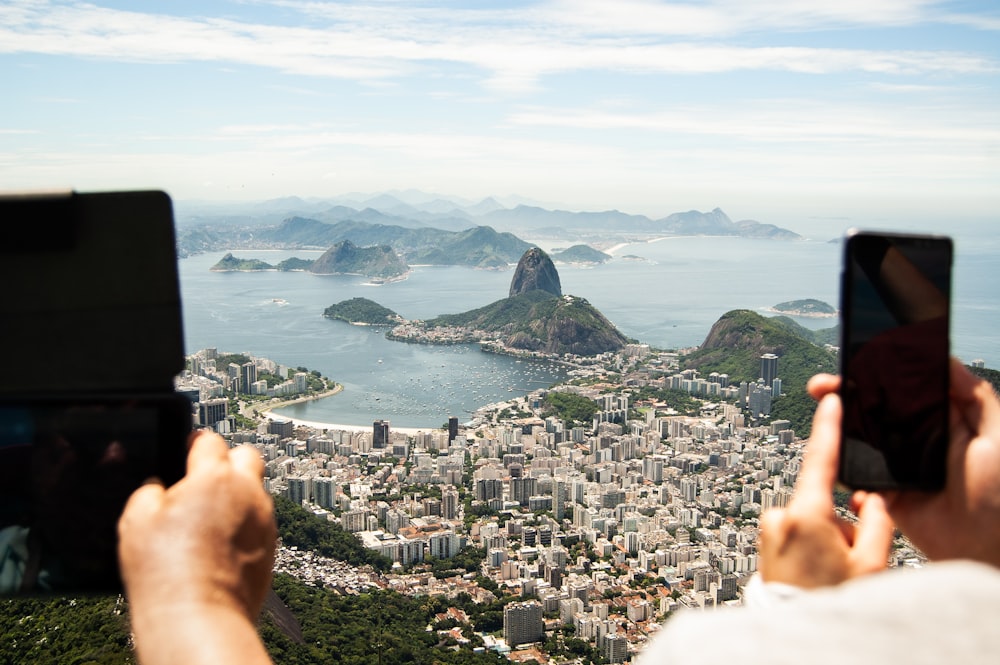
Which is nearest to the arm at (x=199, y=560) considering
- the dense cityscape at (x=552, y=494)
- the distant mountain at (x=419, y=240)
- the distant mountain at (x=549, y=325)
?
the dense cityscape at (x=552, y=494)

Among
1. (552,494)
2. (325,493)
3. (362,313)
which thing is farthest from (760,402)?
(362,313)

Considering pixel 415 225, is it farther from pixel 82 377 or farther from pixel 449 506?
pixel 82 377

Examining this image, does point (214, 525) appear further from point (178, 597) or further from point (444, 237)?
point (444, 237)

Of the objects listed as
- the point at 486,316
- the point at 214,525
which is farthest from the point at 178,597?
the point at 486,316

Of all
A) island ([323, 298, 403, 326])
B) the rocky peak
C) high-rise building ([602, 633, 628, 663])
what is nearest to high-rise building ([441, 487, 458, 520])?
high-rise building ([602, 633, 628, 663])

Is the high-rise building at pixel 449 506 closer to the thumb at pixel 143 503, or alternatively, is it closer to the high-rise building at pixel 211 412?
the high-rise building at pixel 211 412

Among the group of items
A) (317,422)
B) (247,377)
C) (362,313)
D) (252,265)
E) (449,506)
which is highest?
(252,265)
